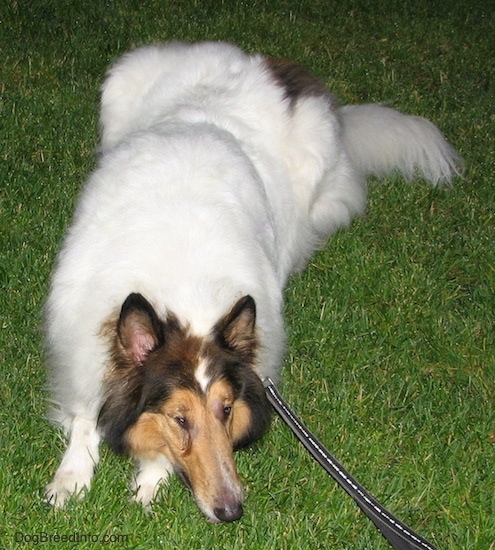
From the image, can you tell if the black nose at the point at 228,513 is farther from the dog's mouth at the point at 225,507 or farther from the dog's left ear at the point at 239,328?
the dog's left ear at the point at 239,328

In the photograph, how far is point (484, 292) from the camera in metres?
5.95

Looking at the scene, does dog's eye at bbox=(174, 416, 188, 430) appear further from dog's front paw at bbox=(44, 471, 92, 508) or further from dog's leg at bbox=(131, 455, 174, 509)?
dog's front paw at bbox=(44, 471, 92, 508)

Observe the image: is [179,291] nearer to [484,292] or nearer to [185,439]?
[185,439]

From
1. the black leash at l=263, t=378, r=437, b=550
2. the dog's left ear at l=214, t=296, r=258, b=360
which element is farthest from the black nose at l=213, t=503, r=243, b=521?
the dog's left ear at l=214, t=296, r=258, b=360

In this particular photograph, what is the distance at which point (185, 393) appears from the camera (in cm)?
365

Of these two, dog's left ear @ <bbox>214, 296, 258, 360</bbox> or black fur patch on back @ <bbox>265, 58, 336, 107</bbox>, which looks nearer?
dog's left ear @ <bbox>214, 296, 258, 360</bbox>

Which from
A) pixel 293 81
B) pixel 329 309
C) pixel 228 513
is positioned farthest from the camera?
pixel 293 81

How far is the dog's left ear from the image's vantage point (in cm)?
371

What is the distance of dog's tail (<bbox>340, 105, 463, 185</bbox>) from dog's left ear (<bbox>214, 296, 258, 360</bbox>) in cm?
308

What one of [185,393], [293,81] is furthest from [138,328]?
[293,81]

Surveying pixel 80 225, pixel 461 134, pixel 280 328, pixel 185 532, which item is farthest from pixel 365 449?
pixel 461 134

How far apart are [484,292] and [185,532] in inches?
112

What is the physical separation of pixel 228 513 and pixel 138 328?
783 mm

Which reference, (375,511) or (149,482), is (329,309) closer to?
(149,482)
